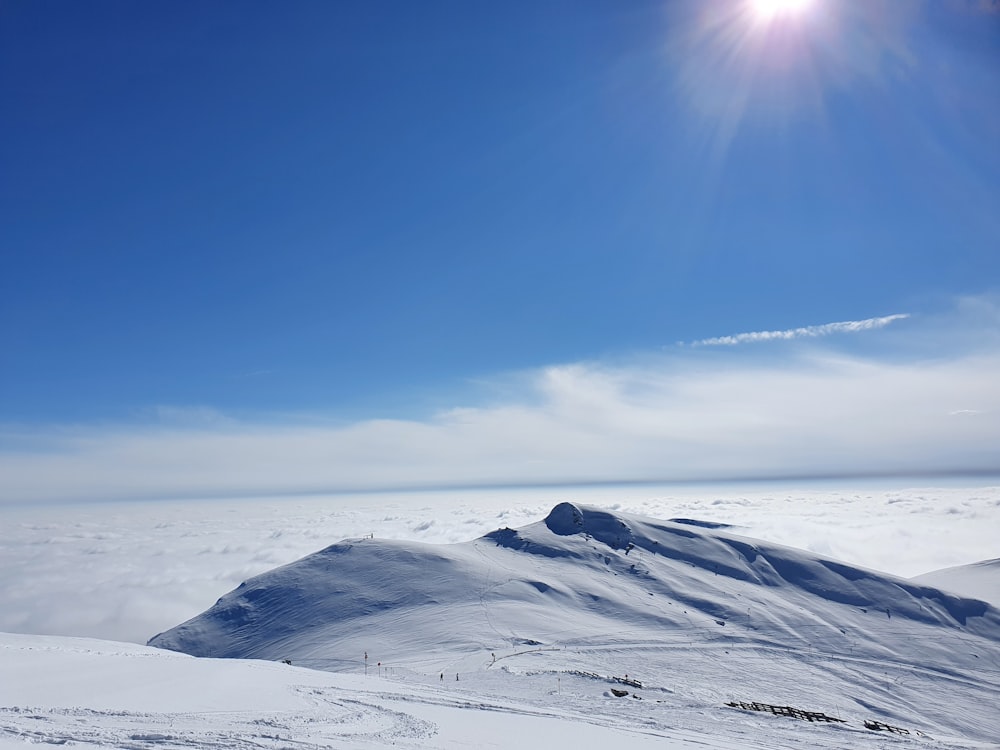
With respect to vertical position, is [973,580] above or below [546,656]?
below

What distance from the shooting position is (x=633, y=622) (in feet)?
273

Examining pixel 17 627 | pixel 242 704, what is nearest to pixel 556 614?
pixel 242 704

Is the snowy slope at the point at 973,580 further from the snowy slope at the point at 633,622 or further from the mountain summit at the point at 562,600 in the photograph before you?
the mountain summit at the point at 562,600

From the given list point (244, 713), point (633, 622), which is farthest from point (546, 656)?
point (244, 713)

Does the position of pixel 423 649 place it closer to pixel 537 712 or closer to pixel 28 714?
pixel 537 712

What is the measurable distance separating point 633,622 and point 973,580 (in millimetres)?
102968

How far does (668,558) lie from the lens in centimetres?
11512

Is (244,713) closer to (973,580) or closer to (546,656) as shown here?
(546,656)

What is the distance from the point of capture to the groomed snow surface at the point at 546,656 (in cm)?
2078

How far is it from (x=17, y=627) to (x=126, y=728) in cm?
20311

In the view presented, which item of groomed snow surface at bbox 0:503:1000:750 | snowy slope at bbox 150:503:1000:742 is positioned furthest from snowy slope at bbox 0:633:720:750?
snowy slope at bbox 150:503:1000:742

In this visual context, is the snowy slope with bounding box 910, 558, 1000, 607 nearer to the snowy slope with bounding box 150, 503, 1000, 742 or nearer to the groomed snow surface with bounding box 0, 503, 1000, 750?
the snowy slope with bounding box 150, 503, 1000, 742

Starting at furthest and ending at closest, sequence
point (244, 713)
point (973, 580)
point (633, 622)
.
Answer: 1. point (973, 580)
2. point (633, 622)
3. point (244, 713)

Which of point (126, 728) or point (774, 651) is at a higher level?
point (126, 728)
